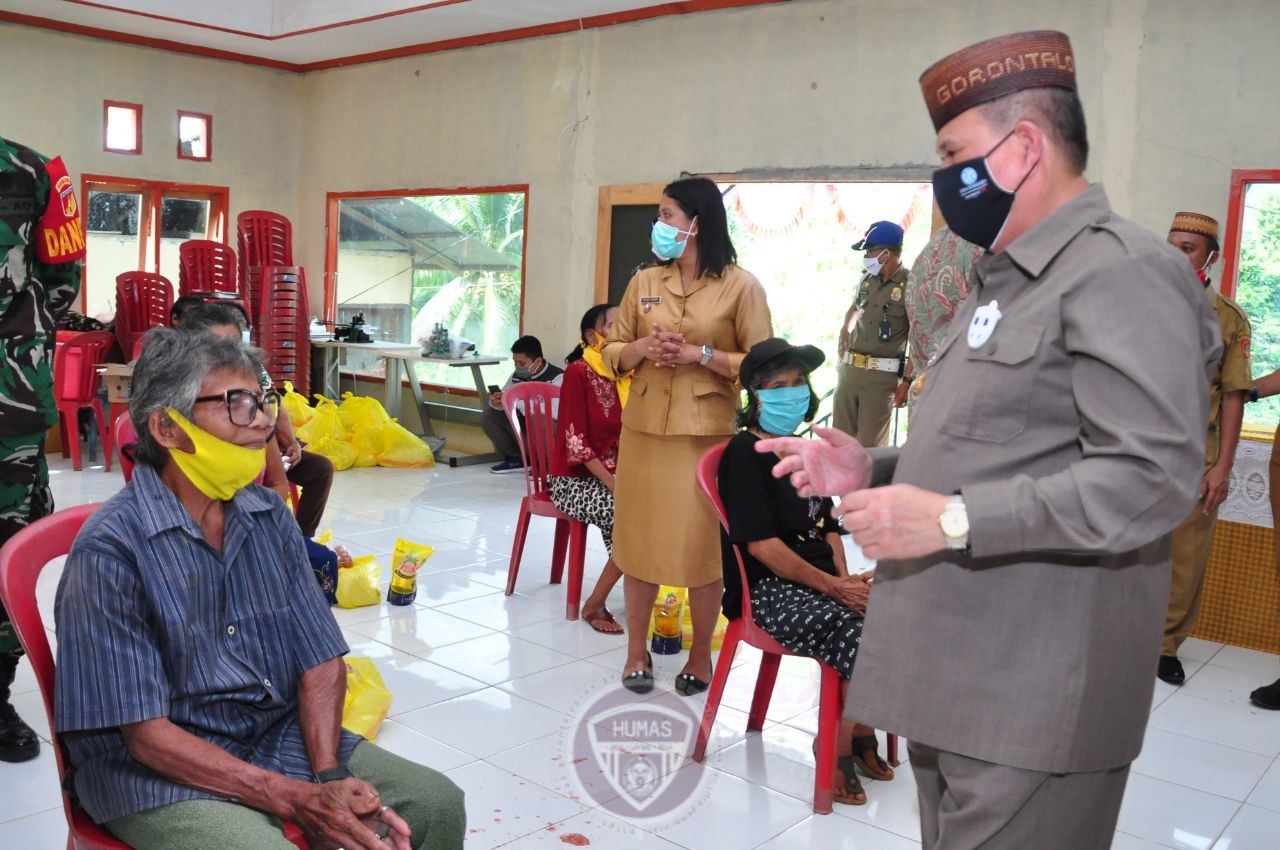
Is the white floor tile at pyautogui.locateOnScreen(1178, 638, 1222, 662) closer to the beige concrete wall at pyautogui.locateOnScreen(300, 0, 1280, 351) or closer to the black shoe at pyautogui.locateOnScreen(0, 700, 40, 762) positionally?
the beige concrete wall at pyautogui.locateOnScreen(300, 0, 1280, 351)

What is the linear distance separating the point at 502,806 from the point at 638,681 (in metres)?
0.91

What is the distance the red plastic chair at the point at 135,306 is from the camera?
7.84m

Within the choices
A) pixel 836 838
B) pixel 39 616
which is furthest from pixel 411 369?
pixel 39 616

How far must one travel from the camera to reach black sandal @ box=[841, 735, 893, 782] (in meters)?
3.08

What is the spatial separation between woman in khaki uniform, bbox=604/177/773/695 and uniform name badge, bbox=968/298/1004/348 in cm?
205

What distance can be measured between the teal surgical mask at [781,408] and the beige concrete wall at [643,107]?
126 inches

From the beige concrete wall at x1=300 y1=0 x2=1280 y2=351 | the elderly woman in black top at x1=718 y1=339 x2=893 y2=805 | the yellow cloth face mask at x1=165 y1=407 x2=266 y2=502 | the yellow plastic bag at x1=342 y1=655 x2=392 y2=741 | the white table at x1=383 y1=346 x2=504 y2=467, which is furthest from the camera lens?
the white table at x1=383 y1=346 x2=504 y2=467

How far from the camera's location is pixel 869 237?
591 cm

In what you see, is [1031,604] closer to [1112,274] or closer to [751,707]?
[1112,274]

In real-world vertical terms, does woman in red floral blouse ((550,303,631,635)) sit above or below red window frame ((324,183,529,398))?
below


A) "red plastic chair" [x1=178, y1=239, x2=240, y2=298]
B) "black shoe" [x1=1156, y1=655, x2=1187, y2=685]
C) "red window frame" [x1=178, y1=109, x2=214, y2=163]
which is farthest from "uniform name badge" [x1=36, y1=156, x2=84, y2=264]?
"red window frame" [x1=178, y1=109, x2=214, y2=163]

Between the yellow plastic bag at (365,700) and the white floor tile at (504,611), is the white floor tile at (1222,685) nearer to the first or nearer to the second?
the white floor tile at (504,611)

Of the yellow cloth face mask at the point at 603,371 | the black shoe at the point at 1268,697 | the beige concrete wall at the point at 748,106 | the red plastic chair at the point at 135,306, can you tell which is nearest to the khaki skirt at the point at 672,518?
the yellow cloth face mask at the point at 603,371

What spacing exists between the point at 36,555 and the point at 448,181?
23.9 feet
